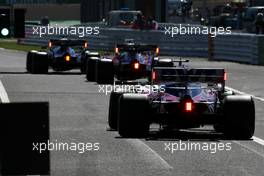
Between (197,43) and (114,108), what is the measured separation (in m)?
27.9

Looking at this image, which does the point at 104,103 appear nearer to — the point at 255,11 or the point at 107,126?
the point at 107,126

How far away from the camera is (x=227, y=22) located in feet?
220

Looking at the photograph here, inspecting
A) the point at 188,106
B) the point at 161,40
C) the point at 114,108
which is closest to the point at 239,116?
the point at 188,106

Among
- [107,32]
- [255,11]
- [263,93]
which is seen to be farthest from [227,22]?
[263,93]

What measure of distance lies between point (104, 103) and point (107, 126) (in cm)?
498

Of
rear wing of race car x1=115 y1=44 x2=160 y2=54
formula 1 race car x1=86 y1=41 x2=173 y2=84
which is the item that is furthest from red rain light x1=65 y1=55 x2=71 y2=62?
rear wing of race car x1=115 y1=44 x2=160 y2=54

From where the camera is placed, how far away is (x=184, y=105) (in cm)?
1563

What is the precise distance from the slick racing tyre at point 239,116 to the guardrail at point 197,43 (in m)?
22.8

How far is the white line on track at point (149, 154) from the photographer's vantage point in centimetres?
1263

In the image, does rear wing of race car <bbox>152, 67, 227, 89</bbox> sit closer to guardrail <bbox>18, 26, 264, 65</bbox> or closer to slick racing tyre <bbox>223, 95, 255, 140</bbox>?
slick racing tyre <bbox>223, 95, 255, 140</bbox>

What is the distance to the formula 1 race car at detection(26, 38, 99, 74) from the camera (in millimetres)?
33531
